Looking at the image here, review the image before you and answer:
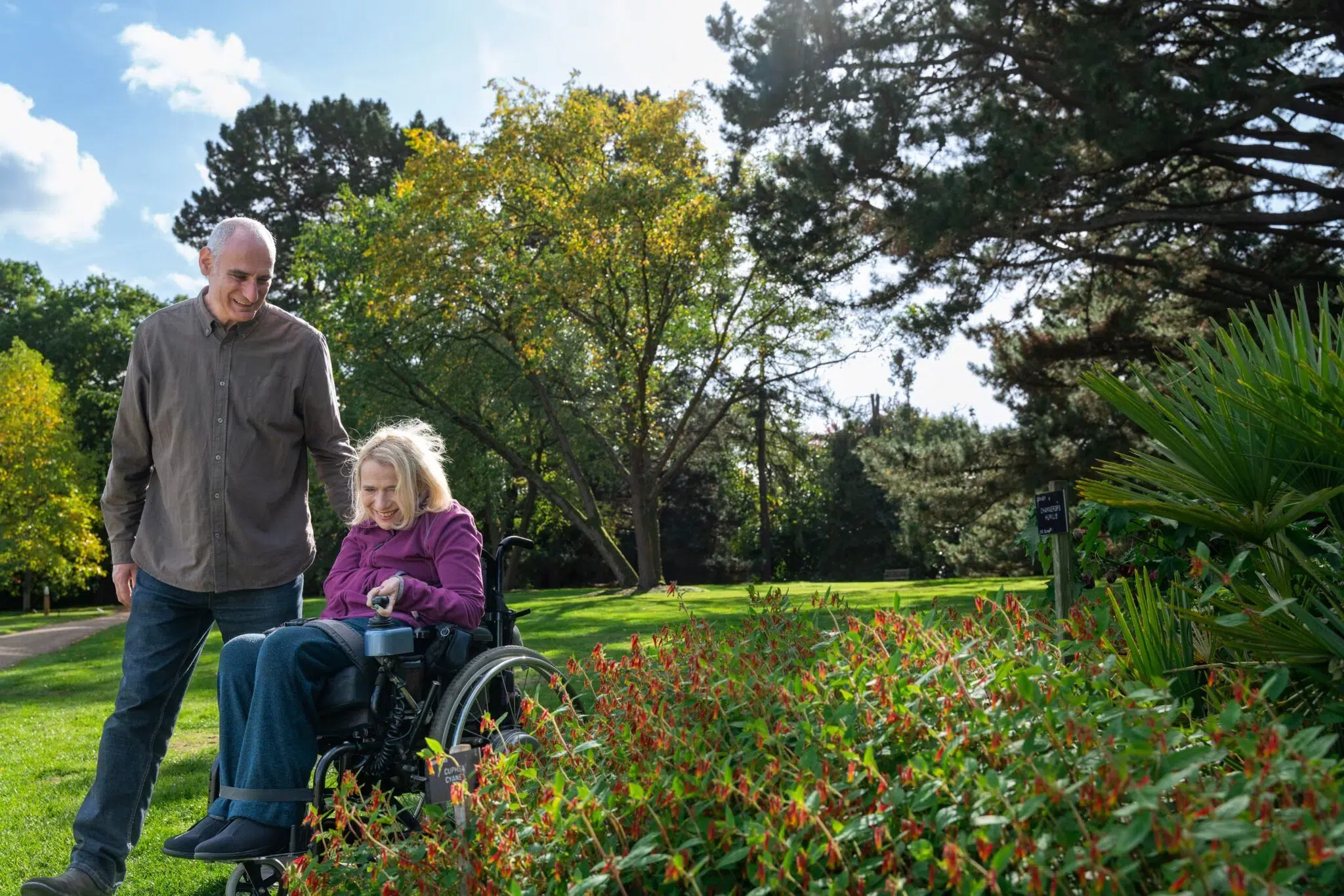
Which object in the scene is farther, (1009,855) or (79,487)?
(79,487)

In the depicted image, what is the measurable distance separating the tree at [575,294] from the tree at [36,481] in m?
9.17

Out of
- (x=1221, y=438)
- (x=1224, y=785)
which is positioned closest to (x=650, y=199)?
(x=1221, y=438)

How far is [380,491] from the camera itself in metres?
3.73

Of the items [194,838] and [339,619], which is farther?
[339,619]

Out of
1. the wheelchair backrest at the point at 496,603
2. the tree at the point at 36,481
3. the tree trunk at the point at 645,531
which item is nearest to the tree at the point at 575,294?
the tree trunk at the point at 645,531

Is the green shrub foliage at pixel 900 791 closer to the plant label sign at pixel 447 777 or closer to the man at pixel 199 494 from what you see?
the plant label sign at pixel 447 777

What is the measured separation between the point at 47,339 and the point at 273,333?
38344 mm

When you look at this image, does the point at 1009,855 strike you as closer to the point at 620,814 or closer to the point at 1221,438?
the point at 620,814

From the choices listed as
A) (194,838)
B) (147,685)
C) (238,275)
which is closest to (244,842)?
(194,838)

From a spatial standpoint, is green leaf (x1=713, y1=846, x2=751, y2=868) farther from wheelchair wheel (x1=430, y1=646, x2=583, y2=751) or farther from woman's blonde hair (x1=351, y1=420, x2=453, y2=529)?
woman's blonde hair (x1=351, y1=420, x2=453, y2=529)

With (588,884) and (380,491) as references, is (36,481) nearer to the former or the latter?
(380,491)

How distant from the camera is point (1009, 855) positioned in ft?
4.86

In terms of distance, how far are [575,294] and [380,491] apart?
16.0 metres

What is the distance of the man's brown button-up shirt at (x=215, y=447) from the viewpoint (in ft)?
11.8
